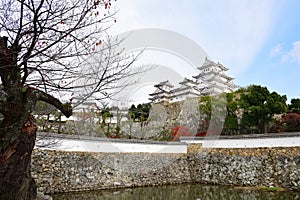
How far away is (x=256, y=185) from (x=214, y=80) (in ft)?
33.7

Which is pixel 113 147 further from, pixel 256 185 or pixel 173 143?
pixel 256 185

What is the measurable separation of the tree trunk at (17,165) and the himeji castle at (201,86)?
14.7 m

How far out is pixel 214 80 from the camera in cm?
1739

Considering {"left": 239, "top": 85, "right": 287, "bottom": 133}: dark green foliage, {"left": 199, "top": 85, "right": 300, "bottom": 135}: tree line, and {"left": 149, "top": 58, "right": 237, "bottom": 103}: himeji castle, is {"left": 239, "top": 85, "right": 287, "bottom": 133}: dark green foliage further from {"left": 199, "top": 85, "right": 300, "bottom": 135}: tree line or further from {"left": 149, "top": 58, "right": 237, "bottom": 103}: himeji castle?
{"left": 149, "top": 58, "right": 237, "bottom": 103}: himeji castle

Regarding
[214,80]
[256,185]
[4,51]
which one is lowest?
[256,185]

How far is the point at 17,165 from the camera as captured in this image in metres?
2.51

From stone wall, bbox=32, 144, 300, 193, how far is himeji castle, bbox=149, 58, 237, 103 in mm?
8204

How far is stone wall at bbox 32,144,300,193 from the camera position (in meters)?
6.51

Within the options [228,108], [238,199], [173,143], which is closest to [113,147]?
[173,143]

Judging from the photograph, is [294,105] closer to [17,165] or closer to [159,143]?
[159,143]

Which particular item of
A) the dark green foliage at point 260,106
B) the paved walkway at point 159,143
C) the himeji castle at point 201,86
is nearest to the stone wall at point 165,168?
the paved walkway at point 159,143

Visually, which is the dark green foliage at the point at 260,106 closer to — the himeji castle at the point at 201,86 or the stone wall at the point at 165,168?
the stone wall at the point at 165,168

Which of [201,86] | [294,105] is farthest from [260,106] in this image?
[201,86]

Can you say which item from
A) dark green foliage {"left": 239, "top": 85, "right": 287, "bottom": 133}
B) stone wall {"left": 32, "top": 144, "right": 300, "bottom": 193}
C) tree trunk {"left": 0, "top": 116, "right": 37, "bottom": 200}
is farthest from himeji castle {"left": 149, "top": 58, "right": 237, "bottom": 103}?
tree trunk {"left": 0, "top": 116, "right": 37, "bottom": 200}
